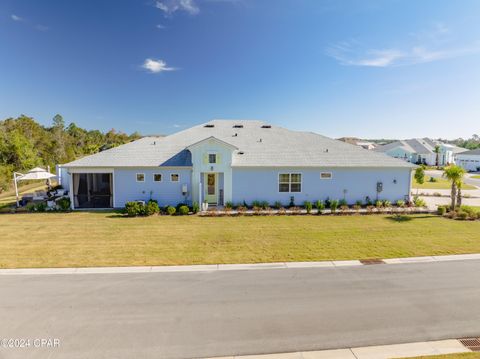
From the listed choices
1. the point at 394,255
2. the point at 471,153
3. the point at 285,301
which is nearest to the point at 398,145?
the point at 471,153

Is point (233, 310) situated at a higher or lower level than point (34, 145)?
lower

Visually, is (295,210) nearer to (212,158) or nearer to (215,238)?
(212,158)

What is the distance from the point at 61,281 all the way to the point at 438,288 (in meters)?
12.2

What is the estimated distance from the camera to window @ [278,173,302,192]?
1984 cm

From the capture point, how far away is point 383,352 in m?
5.83

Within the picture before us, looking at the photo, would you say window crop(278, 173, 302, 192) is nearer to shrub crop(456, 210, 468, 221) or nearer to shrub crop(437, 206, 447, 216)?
shrub crop(437, 206, 447, 216)

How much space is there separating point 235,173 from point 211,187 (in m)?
2.15

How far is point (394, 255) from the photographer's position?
11398 mm

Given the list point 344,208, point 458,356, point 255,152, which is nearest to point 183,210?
point 255,152

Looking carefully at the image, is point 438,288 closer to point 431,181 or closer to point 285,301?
point 285,301

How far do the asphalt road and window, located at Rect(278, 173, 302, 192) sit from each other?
34.2 feet

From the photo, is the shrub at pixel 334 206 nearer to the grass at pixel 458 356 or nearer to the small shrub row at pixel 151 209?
the small shrub row at pixel 151 209

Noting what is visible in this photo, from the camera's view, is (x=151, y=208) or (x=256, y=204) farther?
(x=256, y=204)

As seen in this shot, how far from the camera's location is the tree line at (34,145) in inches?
1422
